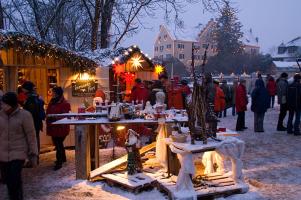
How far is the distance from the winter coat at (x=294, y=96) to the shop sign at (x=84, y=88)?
18.7ft

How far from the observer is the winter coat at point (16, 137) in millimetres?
5691

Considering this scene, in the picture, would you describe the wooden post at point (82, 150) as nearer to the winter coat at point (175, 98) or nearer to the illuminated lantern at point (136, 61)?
the winter coat at point (175, 98)

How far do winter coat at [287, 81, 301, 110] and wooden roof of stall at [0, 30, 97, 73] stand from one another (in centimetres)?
574

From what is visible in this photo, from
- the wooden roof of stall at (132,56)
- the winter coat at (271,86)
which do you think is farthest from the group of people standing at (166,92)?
the winter coat at (271,86)

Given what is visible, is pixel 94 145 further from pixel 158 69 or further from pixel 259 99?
pixel 158 69

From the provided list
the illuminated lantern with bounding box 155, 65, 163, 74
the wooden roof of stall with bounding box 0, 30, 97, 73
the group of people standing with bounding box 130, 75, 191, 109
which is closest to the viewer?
the wooden roof of stall with bounding box 0, 30, 97, 73

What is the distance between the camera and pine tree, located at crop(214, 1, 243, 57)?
4869 centimetres

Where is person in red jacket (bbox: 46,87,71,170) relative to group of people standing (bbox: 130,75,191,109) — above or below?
below

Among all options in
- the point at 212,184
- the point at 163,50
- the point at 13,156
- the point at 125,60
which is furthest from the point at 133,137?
the point at 163,50

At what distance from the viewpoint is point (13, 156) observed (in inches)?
224

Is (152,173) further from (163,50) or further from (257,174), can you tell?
(163,50)

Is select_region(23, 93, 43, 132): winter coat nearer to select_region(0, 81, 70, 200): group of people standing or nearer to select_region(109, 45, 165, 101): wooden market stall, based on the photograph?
select_region(0, 81, 70, 200): group of people standing

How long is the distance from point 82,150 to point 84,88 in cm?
411

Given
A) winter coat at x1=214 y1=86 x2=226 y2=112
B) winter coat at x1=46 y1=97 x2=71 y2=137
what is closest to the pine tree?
winter coat at x1=214 y1=86 x2=226 y2=112
